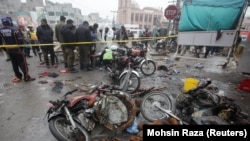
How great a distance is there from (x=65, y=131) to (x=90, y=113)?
0.52m

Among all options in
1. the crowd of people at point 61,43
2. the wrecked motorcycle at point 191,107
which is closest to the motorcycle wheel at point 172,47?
the crowd of people at point 61,43

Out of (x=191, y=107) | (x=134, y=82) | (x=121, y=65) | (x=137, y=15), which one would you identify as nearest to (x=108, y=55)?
(x=121, y=65)

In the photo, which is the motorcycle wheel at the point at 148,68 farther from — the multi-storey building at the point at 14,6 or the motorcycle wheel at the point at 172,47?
the multi-storey building at the point at 14,6

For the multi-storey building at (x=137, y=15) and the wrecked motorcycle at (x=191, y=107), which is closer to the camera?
the wrecked motorcycle at (x=191, y=107)

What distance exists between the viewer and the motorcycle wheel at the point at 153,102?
11.1ft

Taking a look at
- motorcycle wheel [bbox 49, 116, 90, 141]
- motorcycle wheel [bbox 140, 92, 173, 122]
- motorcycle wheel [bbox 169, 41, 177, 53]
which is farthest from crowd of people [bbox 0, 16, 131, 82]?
motorcycle wheel [bbox 169, 41, 177, 53]

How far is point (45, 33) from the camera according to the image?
6895 mm

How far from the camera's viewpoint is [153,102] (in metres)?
3.41

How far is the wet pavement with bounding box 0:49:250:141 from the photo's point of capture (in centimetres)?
307

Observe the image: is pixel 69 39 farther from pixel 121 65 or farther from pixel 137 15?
pixel 137 15

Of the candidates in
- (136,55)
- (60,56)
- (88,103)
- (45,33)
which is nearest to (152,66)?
(136,55)

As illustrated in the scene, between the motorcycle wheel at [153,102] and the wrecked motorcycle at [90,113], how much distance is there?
2.03 feet

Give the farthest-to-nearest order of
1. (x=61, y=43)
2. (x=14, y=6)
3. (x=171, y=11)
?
1. (x=14, y=6)
2. (x=171, y=11)
3. (x=61, y=43)

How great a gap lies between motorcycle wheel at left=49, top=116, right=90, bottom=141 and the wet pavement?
34 centimetres
